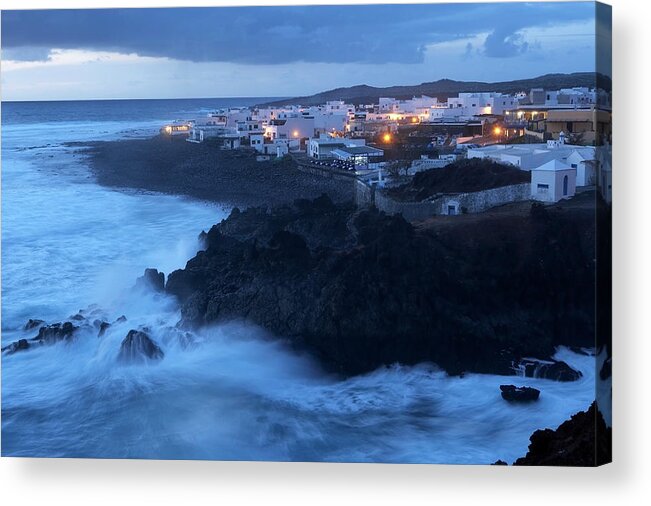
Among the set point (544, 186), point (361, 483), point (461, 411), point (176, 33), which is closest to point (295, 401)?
point (361, 483)

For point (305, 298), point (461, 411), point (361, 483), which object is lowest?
point (361, 483)

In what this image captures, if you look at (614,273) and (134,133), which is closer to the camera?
(614,273)

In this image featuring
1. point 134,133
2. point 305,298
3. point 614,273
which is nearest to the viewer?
point 614,273

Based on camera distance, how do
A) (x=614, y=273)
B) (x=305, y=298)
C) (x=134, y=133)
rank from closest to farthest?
(x=614, y=273), (x=305, y=298), (x=134, y=133)

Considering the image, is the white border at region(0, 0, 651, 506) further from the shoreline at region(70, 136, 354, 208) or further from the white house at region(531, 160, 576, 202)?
the shoreline at region(70, 136, 354, 208)

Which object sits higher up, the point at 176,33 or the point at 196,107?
the point at 176,33

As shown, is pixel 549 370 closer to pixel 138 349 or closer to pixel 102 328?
pixel 138 349

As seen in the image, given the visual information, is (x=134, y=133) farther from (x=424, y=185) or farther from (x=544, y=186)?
(x=544, y=186)
